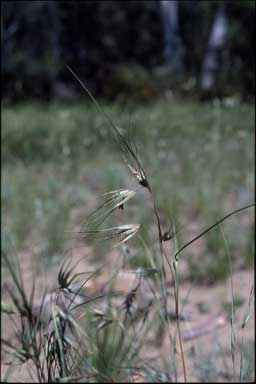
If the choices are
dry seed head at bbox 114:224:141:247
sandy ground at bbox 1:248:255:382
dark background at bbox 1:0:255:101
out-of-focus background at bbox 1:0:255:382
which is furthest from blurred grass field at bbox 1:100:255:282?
dark background at bbox 1:0:255:101

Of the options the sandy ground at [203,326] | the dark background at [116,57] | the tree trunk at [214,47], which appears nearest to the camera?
Result: the sandy ground at [203,326]

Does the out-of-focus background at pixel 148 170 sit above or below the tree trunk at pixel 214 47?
below

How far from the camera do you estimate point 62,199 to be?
4.58 metres

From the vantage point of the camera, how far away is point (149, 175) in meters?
4.83

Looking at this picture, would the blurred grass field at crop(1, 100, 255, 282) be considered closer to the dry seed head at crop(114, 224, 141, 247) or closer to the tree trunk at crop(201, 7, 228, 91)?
the dry seed head at crop(114, 224, 141, 247)

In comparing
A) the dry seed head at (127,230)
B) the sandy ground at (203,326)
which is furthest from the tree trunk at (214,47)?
the dry seed head at (127,230)

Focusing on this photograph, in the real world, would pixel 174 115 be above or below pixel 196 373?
above

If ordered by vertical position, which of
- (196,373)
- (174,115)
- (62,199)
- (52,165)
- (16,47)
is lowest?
(196,373)

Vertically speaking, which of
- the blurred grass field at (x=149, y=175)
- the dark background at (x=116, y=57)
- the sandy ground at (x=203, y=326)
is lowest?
the sandy ground at (x=203, y=326)

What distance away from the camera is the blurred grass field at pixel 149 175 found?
3.63m

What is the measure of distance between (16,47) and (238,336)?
9.55 metres

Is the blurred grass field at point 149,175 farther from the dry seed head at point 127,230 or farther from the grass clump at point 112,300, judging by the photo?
the dry seed head at point 127,230

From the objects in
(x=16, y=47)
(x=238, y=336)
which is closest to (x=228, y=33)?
(x=16, y=47)

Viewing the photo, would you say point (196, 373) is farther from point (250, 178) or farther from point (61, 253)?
point (250, 178)
